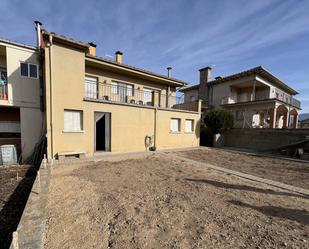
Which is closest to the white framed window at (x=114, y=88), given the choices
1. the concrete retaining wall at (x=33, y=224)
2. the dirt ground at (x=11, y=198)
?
the dirt ground at (x=11, y=198)

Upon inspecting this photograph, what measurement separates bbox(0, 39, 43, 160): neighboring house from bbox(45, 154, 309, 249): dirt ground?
259 inches

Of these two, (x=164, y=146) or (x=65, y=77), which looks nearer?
(x=65, y=77)

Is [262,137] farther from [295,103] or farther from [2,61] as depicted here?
[2,61]

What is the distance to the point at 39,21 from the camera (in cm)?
1043

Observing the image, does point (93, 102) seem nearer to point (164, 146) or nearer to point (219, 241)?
point (164, 146)

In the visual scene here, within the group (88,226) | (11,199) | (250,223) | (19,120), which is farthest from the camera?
(19,120)

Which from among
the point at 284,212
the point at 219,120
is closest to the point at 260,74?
the point at 219,120

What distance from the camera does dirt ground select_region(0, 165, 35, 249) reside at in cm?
322

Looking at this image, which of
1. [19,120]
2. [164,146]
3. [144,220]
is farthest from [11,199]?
[164,146]

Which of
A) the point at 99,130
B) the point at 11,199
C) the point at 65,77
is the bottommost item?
the point at 11,199

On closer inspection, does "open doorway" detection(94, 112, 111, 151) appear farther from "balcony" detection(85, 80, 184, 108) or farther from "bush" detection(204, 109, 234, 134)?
"bush" detection(204, 109, 234, 134)

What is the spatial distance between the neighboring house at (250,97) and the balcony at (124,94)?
7.96m

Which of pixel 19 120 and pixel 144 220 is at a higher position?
pixel 19 120

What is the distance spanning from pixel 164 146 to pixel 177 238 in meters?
10.0
